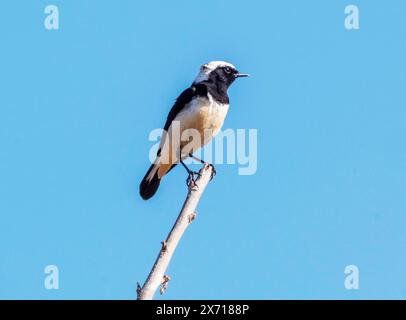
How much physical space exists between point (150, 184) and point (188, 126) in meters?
0.80

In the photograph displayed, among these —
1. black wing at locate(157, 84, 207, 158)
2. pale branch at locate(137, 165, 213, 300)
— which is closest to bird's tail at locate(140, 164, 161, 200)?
black wing at locate(157, 84, 207, 158)

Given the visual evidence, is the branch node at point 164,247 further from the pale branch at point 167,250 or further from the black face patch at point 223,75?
the black face patch at point 223,75

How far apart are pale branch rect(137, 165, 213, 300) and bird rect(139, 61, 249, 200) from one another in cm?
348

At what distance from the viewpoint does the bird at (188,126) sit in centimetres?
939

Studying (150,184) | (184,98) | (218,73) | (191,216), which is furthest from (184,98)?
(191,216)

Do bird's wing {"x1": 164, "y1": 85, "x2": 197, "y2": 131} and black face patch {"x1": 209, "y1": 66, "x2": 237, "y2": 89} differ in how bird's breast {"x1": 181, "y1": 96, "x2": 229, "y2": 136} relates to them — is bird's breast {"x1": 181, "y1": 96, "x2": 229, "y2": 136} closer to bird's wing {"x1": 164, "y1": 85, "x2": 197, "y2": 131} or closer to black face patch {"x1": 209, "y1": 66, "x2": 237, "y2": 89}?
bird's wing {"x1": 164, "y1": 85, "x2": 197, "y2": 131}

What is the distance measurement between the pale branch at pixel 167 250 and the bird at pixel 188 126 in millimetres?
3479

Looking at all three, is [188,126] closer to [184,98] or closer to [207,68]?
[184,98]

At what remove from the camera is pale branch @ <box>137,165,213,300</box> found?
15.7 ft

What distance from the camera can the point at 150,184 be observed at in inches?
371

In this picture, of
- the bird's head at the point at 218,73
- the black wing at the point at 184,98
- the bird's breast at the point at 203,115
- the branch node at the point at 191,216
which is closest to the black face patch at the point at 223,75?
the bird's head at the point at 218,73
